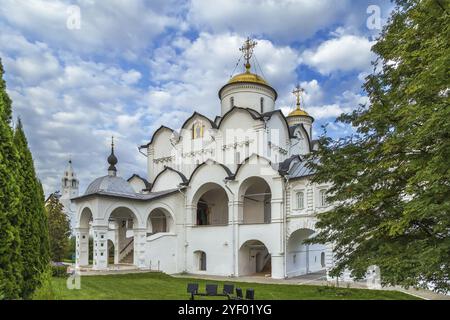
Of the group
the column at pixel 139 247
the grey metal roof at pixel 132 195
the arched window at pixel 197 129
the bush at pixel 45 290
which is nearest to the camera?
the bush at pixel 45 290

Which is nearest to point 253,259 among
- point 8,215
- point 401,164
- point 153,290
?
point 153,290

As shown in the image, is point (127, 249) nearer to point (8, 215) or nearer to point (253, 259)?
point (253, 259)

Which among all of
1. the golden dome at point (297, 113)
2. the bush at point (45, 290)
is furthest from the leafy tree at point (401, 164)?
the golden dome at point (297, 113)

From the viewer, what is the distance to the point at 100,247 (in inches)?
810

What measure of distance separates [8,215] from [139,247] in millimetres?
16825

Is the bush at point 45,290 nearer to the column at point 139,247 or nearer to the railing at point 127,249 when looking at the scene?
the column at point 139,247

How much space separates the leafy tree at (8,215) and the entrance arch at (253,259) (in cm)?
1694

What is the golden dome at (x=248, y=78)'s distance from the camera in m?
26.7

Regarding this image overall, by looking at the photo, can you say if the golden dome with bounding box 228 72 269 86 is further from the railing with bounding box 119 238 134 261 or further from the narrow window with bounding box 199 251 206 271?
the railing with bounding box 119 238 134 261

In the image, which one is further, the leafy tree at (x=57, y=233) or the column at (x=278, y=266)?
the leafy tree at (x=57, y=233)

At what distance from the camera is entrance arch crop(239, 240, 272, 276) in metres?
22.0
